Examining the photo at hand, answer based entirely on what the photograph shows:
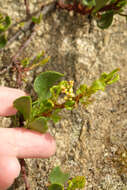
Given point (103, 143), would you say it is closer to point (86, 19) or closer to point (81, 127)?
point (81, 127)

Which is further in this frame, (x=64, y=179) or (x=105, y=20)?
(x=105, y=20)

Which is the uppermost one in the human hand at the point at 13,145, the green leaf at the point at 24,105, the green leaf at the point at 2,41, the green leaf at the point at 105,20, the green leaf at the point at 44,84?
the green leaf at the point at 105,20

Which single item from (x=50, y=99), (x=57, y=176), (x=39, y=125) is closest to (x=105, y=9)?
(x=50, y=99)

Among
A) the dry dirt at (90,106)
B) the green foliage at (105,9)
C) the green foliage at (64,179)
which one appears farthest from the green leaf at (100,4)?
the green foliage at (64,179)

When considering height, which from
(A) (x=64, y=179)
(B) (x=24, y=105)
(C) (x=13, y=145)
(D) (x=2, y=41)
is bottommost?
(A) (x=64, y=179)

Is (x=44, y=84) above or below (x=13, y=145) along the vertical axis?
above

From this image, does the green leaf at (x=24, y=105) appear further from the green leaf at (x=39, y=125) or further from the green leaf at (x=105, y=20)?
the green leaf at (x=105, y=20)

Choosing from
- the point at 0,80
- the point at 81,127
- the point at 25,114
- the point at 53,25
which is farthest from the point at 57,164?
the point at 53,25

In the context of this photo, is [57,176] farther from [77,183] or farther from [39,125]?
[39,125]
